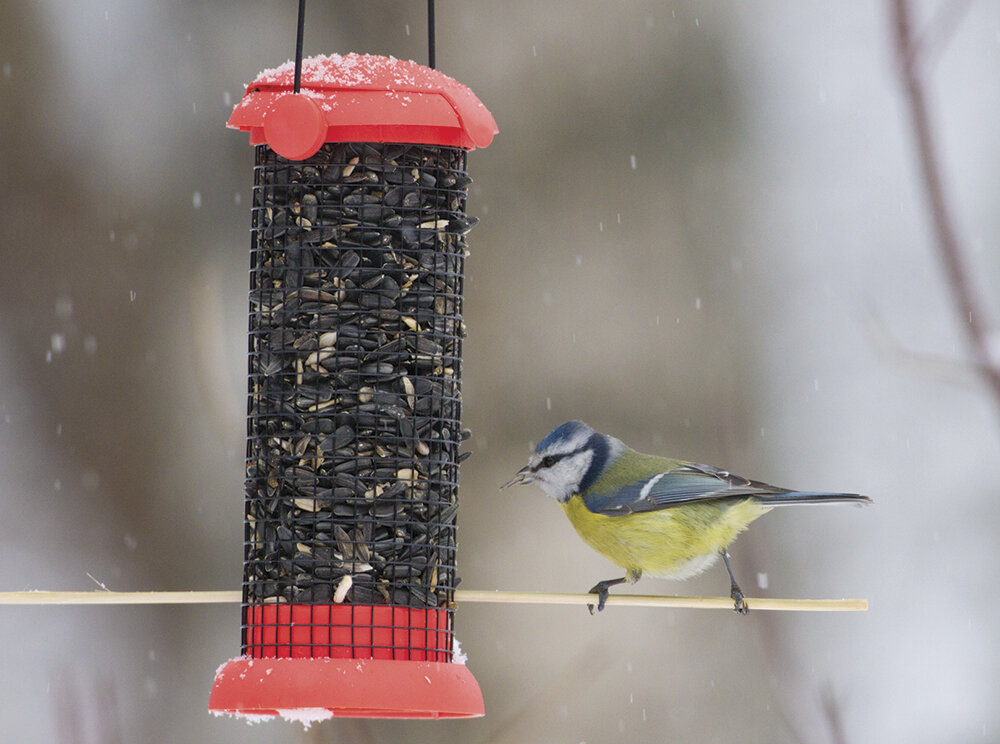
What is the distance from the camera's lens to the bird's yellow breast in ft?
16.8

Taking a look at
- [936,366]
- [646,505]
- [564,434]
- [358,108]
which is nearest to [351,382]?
[358,108]

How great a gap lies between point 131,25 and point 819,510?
5268 millimetres

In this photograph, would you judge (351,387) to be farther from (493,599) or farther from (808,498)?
(808,498)

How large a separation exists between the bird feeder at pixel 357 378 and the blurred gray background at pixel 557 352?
8.90 ft

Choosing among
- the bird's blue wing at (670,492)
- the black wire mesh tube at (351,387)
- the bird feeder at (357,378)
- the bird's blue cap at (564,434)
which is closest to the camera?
the bird feeder at (357,378)

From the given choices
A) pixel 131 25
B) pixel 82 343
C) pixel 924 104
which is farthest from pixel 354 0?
pixel 924 104

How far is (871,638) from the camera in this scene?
331 inches

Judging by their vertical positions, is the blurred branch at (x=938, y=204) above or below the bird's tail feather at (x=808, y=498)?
above

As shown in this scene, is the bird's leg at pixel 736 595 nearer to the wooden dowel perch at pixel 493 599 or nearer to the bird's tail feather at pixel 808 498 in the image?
the wooden dowel perch at pixel 493 599

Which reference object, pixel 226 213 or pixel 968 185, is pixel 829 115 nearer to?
pixel 968 185

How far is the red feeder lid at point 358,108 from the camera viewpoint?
12.6ft

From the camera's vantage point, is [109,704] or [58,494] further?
[58,494]

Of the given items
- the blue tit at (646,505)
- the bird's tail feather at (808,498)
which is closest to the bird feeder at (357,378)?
the blue tit at (646,505)

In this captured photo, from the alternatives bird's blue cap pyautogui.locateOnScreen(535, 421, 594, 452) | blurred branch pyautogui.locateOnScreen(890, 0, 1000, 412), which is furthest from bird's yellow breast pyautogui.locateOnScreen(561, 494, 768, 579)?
blurred branch pyautogui.locateOnScreen(890, 0, 1000, 412)
